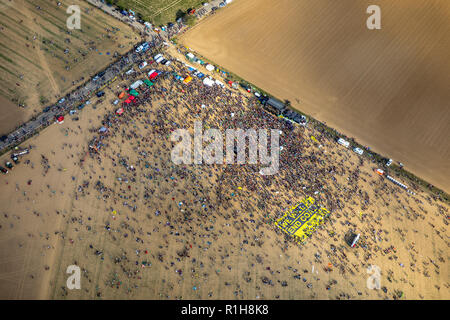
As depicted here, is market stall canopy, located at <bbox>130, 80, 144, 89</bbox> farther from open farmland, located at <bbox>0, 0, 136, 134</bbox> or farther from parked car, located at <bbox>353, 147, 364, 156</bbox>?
parked car, located at <bbox>353, 147, 364, 156</bbox>

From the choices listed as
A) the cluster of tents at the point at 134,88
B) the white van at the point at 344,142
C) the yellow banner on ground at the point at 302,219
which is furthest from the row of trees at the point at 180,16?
the yellow banner on ground at the point at 302,219

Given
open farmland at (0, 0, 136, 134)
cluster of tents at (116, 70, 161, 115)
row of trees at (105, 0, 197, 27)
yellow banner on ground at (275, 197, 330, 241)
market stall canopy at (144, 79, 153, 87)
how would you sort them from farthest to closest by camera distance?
row of trees at (105, 0, 197, 27)
market stall canopy at (144, 79, 153, 87)
open farmland at (0, 0, 136, 134)
cluster of tents at (116, 70, 161, 115)
yellow banner on ground at (275, 197, 330, 241)

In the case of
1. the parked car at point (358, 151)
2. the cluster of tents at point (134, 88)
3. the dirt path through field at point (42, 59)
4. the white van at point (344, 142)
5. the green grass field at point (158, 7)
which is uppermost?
the green grass field at point (158, 7)

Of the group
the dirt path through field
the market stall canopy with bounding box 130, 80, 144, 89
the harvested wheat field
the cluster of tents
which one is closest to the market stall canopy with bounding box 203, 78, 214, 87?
the harvested wheat field

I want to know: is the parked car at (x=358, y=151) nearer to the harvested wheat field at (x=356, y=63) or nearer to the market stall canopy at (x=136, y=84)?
the harvested wheat field at (x=356, y=63)

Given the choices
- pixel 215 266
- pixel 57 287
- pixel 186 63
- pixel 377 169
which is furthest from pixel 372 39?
pixel 57 287

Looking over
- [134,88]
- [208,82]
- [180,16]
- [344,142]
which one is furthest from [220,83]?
[344,142]

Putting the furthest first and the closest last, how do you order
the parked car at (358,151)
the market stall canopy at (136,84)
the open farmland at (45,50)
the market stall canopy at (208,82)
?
the market stall canopy at (208,82) < the market stall canopy at (136,84) < the open farmland at (45,50) < the parked car at (358,151)
